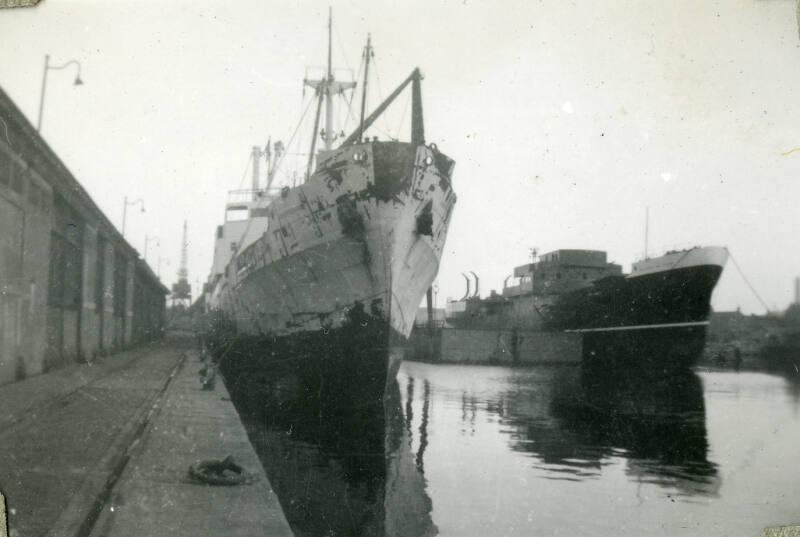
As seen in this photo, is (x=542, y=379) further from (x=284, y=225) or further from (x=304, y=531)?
(x=304, y=531)

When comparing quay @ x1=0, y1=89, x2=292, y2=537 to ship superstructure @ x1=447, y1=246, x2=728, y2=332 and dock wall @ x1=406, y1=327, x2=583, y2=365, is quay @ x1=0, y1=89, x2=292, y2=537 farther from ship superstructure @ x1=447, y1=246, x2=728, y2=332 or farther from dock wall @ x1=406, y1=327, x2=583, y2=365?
ship superstructure @ x1=447, y1=246, x2=728, y2=332

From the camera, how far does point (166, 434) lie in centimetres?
642

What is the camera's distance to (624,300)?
86.9 ft

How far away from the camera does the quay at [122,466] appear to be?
3.85 m

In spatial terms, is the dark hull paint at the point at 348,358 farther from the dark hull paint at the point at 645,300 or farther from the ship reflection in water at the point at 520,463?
the dark hull paint at the point at 645,300

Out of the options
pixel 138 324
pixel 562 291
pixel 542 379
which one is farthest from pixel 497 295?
pixel 138 324

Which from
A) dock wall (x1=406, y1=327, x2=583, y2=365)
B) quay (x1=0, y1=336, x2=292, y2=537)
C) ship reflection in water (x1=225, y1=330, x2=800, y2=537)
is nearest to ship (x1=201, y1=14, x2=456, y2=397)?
ship reflection in water (x1=225, y1=330, x2=800, y2=537)

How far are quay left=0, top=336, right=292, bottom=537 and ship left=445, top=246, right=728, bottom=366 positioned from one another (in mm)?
19745

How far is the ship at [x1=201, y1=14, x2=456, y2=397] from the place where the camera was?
11.4 m

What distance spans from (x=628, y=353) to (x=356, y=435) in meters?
21.1

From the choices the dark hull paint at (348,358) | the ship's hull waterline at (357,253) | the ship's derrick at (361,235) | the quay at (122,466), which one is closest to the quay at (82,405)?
the quay at (122,466)

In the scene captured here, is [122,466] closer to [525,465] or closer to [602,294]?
[525,465]

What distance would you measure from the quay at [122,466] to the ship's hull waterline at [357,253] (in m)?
3.07

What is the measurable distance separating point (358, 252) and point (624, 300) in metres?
18.1
